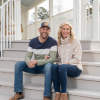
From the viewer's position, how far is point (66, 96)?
5.10ft

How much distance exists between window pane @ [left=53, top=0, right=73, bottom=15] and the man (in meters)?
3.10

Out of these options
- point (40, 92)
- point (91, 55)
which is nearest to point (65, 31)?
point (91, 55)

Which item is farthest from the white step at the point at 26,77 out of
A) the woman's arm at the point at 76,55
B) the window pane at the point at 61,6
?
the window pane at the point at 61,6

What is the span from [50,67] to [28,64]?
310mm

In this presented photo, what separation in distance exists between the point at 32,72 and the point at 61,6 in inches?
146

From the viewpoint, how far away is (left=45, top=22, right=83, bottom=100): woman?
1.55 meters

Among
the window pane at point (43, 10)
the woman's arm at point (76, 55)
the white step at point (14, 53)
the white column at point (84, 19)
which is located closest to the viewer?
the woman's arm at point (76, 55)

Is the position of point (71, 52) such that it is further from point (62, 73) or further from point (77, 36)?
point (77, 36)

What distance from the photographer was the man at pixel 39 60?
1719mm

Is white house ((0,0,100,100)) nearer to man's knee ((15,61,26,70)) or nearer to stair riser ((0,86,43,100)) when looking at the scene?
stair riser ((0,86,43,100))

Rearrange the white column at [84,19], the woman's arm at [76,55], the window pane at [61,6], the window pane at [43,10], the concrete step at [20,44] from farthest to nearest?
1. the window pane at [43,10]
2. the window pane at [61,6]
3. the white column at [84,19]
4. the concrete step at [20,44]
5. the woman's arm at [76,55]

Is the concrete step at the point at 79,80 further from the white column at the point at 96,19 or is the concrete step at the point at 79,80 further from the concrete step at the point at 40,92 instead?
the white column at the point at 96,19

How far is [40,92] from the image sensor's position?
5.85 feet

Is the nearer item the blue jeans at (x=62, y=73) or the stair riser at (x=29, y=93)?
the blue jeans at (x=62, y=73)
